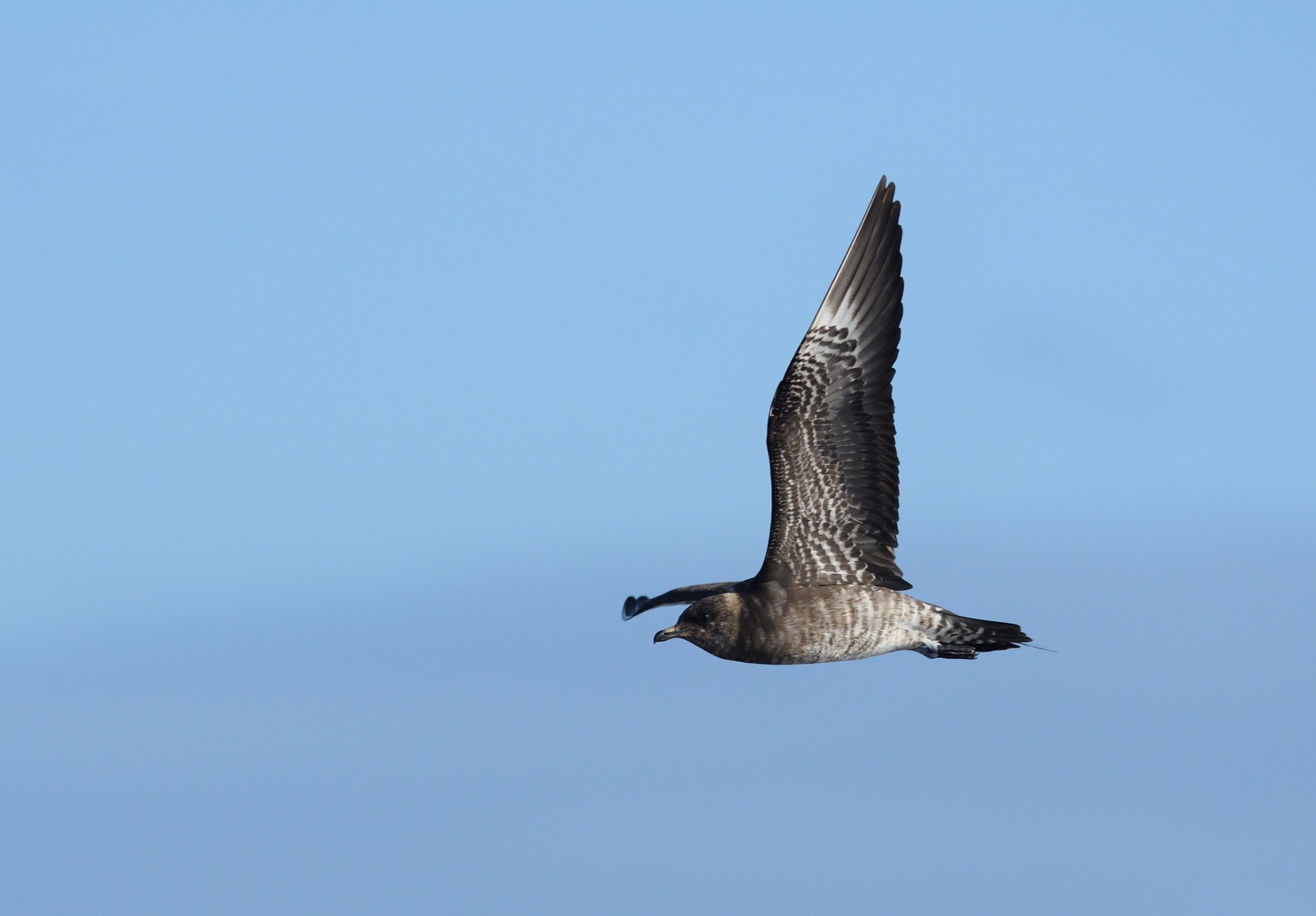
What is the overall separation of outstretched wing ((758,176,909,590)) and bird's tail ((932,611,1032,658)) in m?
0.58

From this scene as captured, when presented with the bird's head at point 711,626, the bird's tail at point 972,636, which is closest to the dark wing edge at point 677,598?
the bird's head at point 711,626

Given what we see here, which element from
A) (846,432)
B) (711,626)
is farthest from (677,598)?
(846,432)

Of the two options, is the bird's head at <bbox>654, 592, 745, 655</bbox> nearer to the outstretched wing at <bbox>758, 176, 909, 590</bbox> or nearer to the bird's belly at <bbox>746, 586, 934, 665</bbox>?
the bird's belly at <bbox>746, 586, 934, 665</bbox>

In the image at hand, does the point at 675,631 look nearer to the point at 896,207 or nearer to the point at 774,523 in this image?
the point at 774,523

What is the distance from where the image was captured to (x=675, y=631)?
2311 cm

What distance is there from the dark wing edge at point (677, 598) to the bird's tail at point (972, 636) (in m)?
2.13

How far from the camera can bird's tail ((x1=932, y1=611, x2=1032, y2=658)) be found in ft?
75.7

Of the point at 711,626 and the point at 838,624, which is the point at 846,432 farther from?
the point at 711,626

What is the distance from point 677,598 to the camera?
80.4 ft

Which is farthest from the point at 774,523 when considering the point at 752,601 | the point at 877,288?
the point at 877,288

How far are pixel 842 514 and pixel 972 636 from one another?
1.76 m

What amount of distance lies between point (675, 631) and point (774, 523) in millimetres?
1433

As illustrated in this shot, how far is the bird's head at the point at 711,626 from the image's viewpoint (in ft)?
75.6

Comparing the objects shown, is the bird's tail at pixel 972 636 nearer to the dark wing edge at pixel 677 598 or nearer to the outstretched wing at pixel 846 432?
the outstretched wing at pixel 846 432
